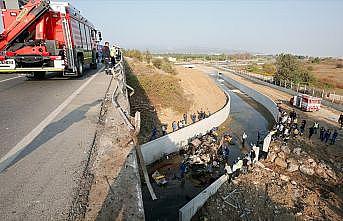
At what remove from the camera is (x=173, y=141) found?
1739cm

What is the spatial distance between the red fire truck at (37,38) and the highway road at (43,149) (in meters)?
2.31

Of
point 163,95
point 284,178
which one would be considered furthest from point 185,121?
point 284,178

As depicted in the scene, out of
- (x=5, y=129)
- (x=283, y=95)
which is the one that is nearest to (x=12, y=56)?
(x=5, y=129)

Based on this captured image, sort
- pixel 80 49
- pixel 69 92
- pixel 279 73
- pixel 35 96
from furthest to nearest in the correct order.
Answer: pixel 279 73 < pixel 80 49 < pixel 69 92 < pixel 35 96

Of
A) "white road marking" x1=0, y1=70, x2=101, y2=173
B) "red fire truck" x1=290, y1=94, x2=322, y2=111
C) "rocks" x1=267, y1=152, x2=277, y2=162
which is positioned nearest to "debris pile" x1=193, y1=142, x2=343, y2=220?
"rocks" x1=267, y1=152, x2=277, y2=162

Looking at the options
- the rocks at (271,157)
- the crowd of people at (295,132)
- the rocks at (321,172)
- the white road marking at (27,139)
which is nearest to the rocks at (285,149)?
the rocks at (271,157)

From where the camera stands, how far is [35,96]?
31.1 feet

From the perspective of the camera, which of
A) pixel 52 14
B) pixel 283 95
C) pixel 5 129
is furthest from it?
pixel 283 95

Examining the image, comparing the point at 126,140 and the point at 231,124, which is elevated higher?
the point at 126,140

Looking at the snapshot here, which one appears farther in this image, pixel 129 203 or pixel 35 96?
pixel 35 96

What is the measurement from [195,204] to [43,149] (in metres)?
7.24

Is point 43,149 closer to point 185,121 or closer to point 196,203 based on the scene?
point 196,203

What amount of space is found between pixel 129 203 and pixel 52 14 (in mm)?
11589

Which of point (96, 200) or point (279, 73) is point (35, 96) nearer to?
point (96, 200)
